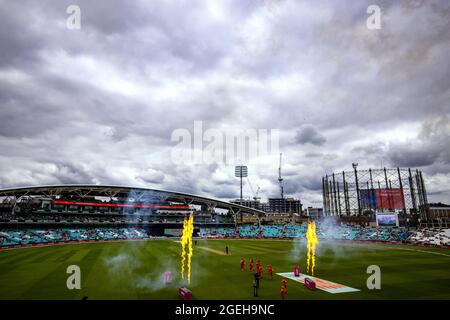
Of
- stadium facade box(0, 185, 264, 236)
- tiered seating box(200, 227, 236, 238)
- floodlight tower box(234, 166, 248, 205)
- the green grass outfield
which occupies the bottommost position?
the green grass outfield

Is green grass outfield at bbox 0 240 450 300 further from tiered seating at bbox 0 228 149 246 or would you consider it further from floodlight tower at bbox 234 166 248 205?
floodlight tower at bbox 234 166 248 205

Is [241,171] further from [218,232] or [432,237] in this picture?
[432,237]

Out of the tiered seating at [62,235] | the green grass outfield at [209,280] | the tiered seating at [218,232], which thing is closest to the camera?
the green grass outfield at [209,280]

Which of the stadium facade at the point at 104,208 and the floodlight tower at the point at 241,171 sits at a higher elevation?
the floodlight tower at the point at 241,171

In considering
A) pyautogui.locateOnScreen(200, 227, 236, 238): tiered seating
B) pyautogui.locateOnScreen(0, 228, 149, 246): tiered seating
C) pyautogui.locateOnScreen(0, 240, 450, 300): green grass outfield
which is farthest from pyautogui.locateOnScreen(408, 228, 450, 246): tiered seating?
pyautogui.locateOnScreen(0, 228, 149, 246): tiered seating

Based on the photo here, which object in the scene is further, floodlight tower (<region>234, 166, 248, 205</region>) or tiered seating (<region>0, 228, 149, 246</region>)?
floodlight tower (<region>234, 166, 248, 205</region>)

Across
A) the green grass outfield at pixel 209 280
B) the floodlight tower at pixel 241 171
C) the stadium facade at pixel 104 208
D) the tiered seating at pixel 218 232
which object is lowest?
the green grass outfield at pixel 209 280

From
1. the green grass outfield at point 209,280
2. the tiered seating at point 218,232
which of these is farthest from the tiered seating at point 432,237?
the tiered seating at point 218,232

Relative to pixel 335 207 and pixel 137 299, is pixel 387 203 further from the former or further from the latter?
pixel 137 299

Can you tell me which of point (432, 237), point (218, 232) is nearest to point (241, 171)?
Result: point (218, 232)

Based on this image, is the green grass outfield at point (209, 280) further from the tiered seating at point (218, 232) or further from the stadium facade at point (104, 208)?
the tiered seating at point (218, 232)

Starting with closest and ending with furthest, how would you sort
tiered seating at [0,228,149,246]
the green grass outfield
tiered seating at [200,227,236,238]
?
the green grass outfield → tiered seating at [0,228,149,246] → tiered seating at [200,227,236,238]

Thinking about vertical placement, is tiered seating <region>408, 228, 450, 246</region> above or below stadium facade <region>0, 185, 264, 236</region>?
below
